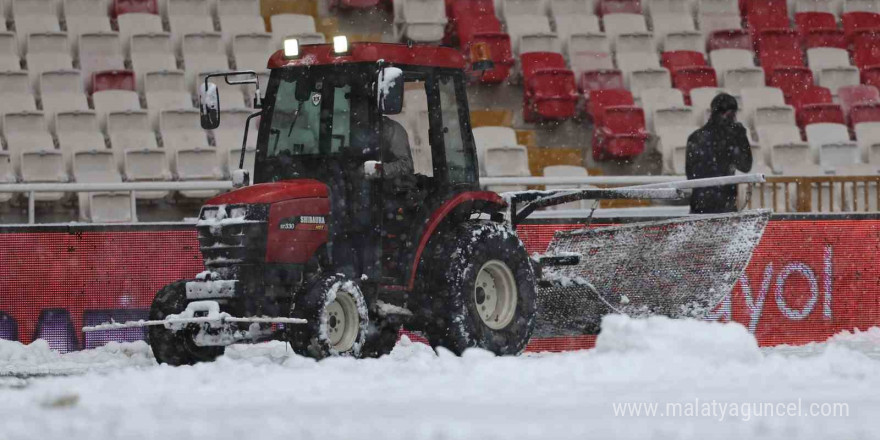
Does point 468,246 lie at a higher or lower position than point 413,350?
higher

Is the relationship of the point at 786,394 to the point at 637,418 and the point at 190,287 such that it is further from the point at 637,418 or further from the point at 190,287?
the point at 190,287

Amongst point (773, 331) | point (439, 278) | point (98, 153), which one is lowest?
point (773, 331)

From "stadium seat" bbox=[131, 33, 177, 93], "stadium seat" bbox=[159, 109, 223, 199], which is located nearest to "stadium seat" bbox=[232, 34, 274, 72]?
"stadium seat" bbox=[131, 33, 177, 93]

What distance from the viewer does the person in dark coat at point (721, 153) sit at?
11.0 m

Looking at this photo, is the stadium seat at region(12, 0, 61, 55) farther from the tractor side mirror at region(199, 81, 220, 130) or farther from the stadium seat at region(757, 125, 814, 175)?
the stadium seat at region(757, 125, 814, 175)

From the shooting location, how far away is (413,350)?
9.91 metres

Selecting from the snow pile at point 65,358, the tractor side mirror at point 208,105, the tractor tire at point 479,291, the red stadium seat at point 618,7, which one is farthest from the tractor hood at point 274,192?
the red stadium seat at point 618,7

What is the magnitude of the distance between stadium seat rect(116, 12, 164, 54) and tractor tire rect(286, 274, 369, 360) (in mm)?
8352

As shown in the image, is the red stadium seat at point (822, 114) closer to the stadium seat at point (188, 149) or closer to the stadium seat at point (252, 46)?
the stadium seat at point (252, 46)

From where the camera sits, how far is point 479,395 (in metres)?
6.71

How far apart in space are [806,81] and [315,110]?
10.1 m

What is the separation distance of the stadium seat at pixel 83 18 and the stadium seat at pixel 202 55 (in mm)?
912

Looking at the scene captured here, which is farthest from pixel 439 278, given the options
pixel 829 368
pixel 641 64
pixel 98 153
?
pixel 641 64

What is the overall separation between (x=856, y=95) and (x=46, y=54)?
9492 mm
